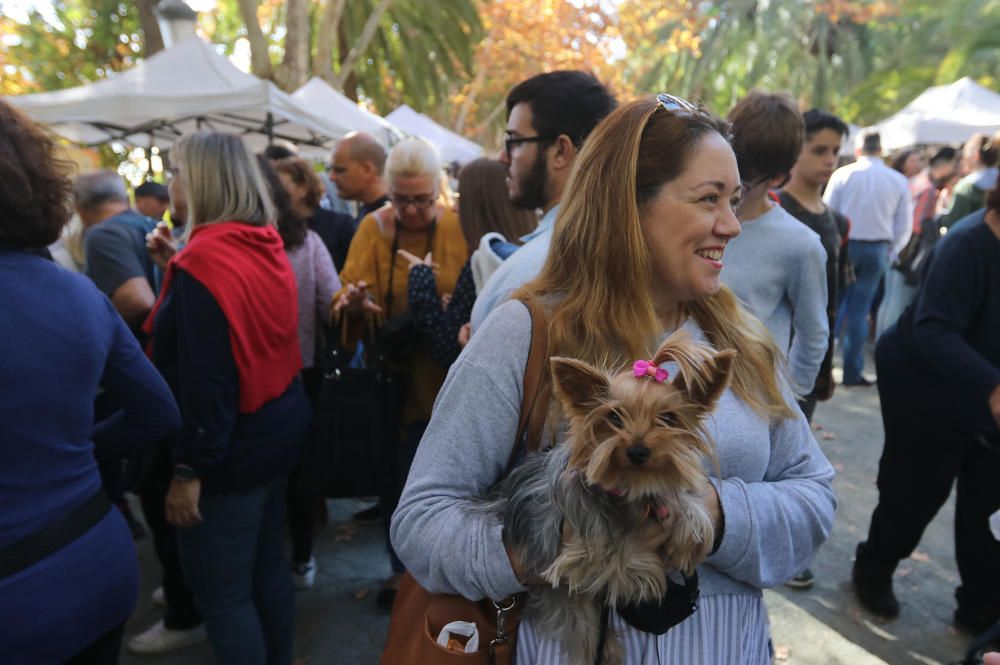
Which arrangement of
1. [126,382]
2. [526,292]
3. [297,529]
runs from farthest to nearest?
[297,529]
[126,382]
[526,292]

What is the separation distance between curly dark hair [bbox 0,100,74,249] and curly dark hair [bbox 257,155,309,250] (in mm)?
1442

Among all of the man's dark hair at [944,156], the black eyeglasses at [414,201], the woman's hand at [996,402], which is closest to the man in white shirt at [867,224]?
the man's dark hair at [944,156]

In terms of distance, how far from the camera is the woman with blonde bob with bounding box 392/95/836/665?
1.38 meters

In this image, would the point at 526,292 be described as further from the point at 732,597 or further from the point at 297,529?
the point at 297,529

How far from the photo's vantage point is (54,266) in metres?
1.79

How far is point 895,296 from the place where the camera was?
793 cm

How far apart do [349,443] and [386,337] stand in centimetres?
57

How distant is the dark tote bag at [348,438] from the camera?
325cm

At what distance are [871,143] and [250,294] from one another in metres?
7.79

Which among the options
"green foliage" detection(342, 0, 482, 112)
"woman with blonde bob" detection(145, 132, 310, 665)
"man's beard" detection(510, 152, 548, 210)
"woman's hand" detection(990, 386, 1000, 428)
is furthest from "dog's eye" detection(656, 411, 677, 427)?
"green foliage" detection(342, 0, 482, 112)

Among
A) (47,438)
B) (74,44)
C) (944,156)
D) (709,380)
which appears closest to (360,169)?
(47,438)

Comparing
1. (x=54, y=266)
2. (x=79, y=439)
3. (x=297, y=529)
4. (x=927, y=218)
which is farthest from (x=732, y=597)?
(x=927, y=218)

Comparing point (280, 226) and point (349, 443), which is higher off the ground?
point (280, 226)

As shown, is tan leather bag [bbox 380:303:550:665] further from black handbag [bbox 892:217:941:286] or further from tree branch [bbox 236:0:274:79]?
tree branch [bbox 236:0:274:79]
